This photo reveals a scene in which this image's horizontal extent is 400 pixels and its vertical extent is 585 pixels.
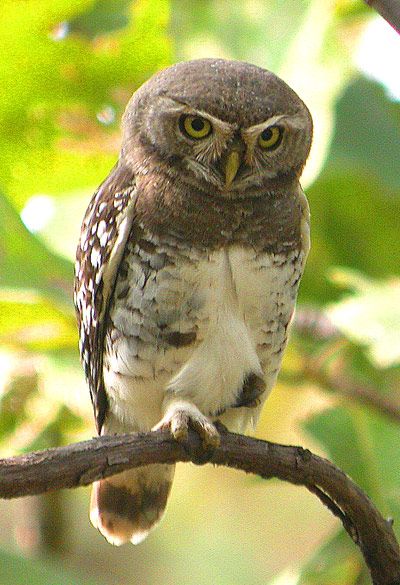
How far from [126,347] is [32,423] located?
1.27 metres

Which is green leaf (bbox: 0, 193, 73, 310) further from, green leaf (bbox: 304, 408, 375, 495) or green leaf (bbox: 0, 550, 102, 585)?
green leaf (bbox: 304, 408, 375, 495)

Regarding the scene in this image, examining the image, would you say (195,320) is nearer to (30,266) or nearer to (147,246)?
(147,246)

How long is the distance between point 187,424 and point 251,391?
1.71 ft

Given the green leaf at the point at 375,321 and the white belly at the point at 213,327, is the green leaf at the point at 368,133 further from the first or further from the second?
the white belly at the point at 213,327

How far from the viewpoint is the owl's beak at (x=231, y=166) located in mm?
3002

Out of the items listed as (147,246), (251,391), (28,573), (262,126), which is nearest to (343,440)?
(251,391)

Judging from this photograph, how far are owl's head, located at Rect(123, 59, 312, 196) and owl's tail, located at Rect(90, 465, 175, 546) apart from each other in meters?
1.06

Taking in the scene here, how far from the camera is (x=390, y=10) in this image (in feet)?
6.05

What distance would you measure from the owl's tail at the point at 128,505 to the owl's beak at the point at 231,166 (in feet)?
3.51

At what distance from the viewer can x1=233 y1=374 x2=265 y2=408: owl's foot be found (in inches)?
132

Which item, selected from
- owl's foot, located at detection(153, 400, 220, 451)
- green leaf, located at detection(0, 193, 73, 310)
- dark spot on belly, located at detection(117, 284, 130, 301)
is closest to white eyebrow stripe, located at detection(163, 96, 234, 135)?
dark spot on belly, located at detection(117, 284, 130, 301)

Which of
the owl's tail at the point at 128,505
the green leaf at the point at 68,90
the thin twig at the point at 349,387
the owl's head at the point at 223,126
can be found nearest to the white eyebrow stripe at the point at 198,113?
the owl's head at the point at 223,126

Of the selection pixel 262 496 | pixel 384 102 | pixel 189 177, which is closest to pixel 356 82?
pixel 384 102

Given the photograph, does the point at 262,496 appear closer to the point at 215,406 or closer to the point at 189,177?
the point at 215,406
